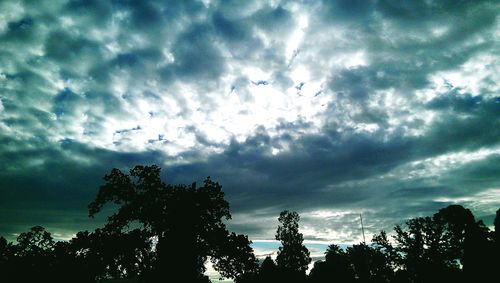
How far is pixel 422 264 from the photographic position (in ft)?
150

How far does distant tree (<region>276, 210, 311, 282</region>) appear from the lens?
2272 inches

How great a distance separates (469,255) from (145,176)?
3973cm

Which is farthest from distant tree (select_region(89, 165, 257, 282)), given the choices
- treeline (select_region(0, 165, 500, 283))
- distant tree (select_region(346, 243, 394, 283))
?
distant tree (select_region(346, 243, 394, 283))

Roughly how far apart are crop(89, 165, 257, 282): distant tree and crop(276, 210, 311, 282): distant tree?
32118 mm

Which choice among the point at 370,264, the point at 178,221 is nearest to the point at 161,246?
the point at 178,221

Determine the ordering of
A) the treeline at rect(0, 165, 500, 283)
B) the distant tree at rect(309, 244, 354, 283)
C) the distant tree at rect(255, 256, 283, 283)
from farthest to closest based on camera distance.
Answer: the distant tree at rect(309, 244, 354, 283), the distant tree at rect(255, 256, 283, 283), the treeline at rect(0, 165, 500, 283)

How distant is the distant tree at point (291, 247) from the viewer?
5772cm

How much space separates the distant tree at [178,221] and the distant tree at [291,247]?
32.1 m

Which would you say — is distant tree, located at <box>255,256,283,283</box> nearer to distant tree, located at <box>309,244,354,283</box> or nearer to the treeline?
distant tree, located at <box>309,244,354,283</box>

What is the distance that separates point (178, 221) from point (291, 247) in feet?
125

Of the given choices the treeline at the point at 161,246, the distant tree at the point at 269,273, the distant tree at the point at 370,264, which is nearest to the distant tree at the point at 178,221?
the treeline at the point at 161,246

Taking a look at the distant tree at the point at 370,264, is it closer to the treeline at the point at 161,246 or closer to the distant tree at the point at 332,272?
the distant tree at the point at 332,272

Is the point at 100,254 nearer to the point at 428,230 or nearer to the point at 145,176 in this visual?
the point at 145,176

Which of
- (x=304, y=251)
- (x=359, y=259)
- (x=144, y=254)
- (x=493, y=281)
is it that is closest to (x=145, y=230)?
(x=144, y=254)
